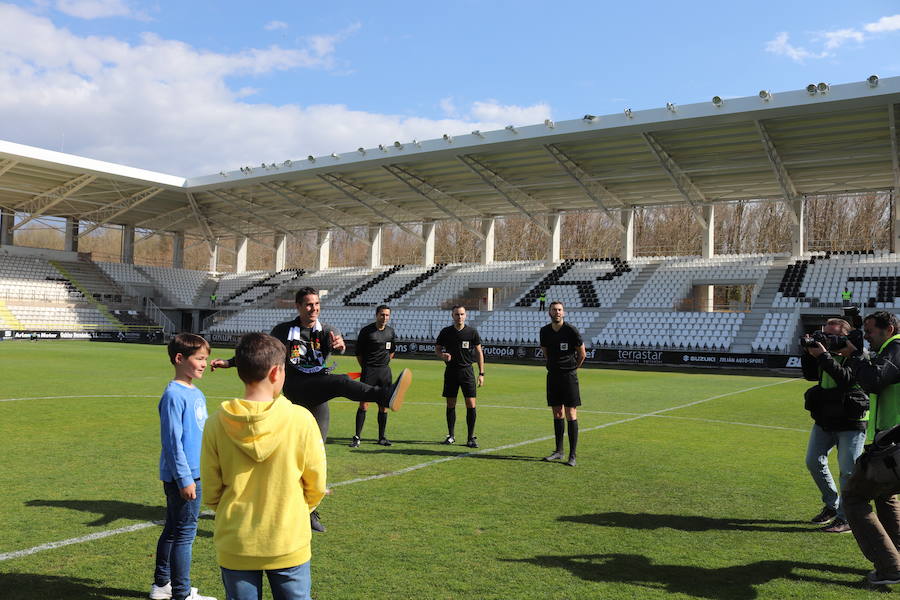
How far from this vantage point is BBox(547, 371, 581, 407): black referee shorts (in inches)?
324

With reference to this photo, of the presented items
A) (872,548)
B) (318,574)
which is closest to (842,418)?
(872,548)

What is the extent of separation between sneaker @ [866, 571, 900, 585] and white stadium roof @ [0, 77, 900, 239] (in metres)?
22.5

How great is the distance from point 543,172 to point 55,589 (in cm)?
3184

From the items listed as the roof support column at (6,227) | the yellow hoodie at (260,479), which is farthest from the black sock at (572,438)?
the roof support column at (6,227)

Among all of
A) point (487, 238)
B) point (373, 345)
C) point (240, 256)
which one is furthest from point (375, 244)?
point (373, 345)

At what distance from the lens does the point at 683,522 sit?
5.76m

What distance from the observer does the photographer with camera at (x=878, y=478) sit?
4.31 metres

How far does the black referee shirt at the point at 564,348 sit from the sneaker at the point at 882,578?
423cm

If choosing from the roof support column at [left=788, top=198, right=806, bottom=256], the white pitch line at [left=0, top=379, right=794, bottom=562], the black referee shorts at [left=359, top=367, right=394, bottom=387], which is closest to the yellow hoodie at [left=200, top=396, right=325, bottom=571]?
the white pitch line at [left=0, top=379, right=794, bottom=562]

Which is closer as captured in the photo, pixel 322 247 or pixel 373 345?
pixel 373 345

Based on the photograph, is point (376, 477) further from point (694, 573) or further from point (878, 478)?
point (878, 478)

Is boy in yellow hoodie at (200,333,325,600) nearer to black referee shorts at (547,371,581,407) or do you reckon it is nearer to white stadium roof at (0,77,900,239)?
black referee shorts at (547,371,581,407)

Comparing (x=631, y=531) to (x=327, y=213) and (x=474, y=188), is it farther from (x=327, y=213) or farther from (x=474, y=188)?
(x=327, y=213)

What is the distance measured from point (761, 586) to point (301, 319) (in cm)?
390
